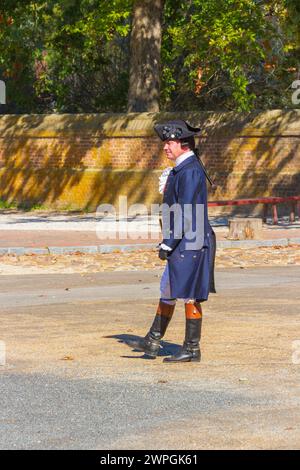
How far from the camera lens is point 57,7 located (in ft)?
127

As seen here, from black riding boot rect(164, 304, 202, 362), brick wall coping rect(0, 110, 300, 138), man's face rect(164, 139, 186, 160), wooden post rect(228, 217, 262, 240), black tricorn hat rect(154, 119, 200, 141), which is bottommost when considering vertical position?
wooden post rect(228, 217, 262, 240)

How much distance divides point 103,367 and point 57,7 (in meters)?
29.4

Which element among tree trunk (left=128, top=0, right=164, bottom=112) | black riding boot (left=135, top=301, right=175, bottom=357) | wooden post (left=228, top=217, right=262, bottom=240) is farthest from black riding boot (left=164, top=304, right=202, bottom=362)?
tree trunk (left=128, top=0, right=164, bottom=112)

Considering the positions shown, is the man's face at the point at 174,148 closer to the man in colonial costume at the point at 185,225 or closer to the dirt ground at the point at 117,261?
the man in colonial costume at the point at 185,225

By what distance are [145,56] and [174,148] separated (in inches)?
868

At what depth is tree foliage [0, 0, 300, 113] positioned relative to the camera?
34125mm

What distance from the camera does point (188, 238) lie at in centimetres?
1049

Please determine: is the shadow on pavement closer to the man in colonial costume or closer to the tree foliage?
the man in colonial costume

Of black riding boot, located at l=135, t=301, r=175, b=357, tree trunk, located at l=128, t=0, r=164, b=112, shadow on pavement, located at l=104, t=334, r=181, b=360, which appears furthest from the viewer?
tree trunk, located at l=128, t=0, r=164, b=112

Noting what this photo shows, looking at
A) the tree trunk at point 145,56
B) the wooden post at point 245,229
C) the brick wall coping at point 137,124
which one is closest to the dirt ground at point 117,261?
the wooden post at point 245,229

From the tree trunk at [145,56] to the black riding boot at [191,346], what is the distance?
22.0 meters

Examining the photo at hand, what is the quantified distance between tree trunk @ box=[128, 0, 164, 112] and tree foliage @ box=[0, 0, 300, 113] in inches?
14.9

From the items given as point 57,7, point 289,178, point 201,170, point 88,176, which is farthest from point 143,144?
point 201,170
